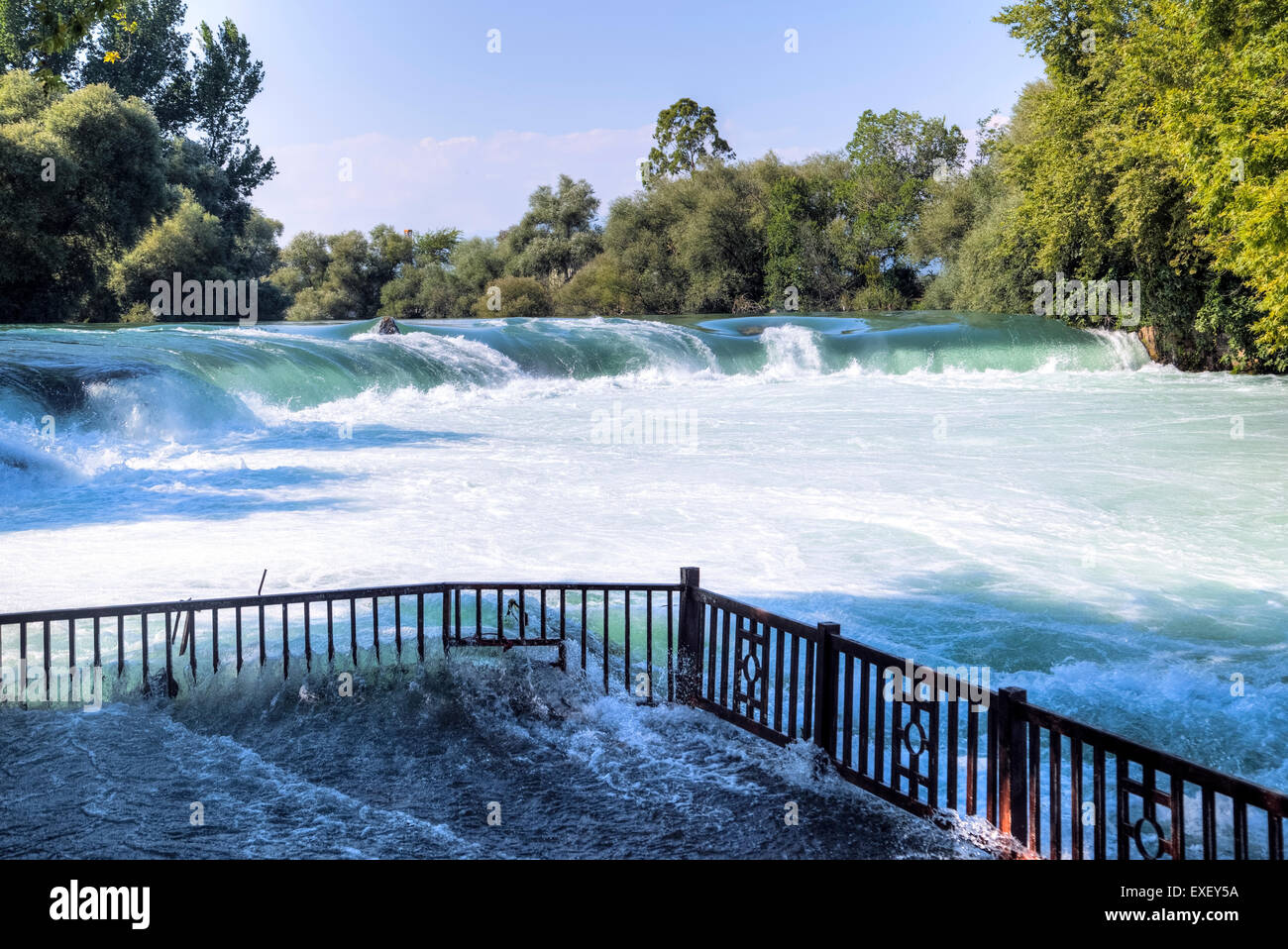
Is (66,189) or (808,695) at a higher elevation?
(66,189)

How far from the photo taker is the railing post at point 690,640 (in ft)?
19.6

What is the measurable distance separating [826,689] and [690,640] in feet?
3.52

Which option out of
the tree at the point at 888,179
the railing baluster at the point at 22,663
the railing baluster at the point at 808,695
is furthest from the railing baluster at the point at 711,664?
the tree at the point at 888,179

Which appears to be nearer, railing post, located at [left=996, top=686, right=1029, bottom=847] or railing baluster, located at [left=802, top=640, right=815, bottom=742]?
railing post, located at [left=996, top=686, right=1029, bottom=847]

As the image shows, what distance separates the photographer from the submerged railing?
3898 mm

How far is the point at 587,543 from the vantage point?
10469 mm

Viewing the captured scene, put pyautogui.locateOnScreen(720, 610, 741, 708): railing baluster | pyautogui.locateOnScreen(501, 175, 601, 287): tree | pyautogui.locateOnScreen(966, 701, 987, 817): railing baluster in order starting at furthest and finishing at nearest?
pyautogui.locateOnScreen(501, 175, 601, 287): tree
pyautogui.locateOnScreen(720, 610, 741, 708): railing baluster
pyautogui.locateOnScreen(966, 701, 987, 817): railing baluster

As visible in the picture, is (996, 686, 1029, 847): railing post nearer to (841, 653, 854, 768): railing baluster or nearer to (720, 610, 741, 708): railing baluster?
(841, 653, 854, 768): railing baluster

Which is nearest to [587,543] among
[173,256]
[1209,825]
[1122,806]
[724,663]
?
[724,663]

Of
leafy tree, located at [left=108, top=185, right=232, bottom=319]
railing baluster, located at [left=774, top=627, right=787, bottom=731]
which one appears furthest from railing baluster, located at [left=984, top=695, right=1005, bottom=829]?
leafy tree, located at [left=108, top=185, right=232, bottom=319]

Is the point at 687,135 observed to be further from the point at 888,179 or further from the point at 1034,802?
the point at 1034,802
